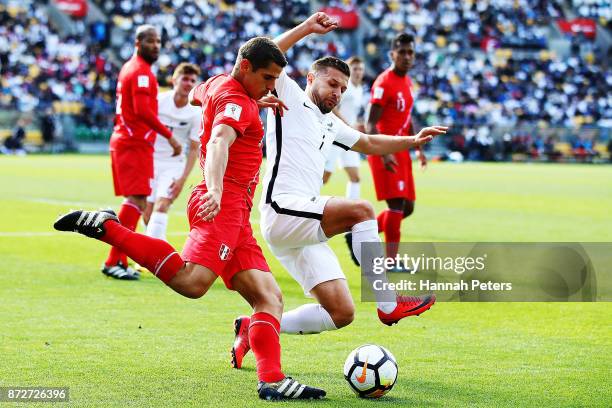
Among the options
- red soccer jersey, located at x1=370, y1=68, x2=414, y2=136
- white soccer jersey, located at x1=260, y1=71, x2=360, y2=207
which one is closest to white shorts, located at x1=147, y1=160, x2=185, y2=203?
red soccer jersey, located at x1=370, y1=68, x2=414, y2=136

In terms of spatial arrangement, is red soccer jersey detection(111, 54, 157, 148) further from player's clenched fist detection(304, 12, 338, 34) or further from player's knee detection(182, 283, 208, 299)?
player's knee detection(182, 283, 208, 299)

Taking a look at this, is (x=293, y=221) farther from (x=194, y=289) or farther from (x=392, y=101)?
(x=392, y=101)

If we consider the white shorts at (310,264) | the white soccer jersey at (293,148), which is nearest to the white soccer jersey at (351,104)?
the white soccer jersey at (293,148)

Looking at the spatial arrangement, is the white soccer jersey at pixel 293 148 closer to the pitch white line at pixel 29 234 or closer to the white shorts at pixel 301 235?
the white shorts at pixel 301 235

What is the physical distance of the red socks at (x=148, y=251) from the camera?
5.72m

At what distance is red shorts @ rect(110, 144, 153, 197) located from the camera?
35.3 ft

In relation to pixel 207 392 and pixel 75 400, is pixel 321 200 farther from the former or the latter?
pixel 75 400

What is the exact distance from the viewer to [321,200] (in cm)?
652

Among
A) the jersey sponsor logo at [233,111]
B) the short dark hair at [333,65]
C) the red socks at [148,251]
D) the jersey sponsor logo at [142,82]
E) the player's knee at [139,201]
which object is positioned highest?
the short dark hair at [333,65]

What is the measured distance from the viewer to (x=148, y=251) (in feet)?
19.1

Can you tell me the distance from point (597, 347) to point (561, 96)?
46.3 m

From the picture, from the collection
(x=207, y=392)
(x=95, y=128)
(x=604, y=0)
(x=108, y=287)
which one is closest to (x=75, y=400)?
(x=207, y=392)

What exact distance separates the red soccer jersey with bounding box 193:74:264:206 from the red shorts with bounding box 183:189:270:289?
11 cm

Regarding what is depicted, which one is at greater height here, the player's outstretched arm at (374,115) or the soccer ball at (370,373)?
the player's outstretched arm at (374,115)
